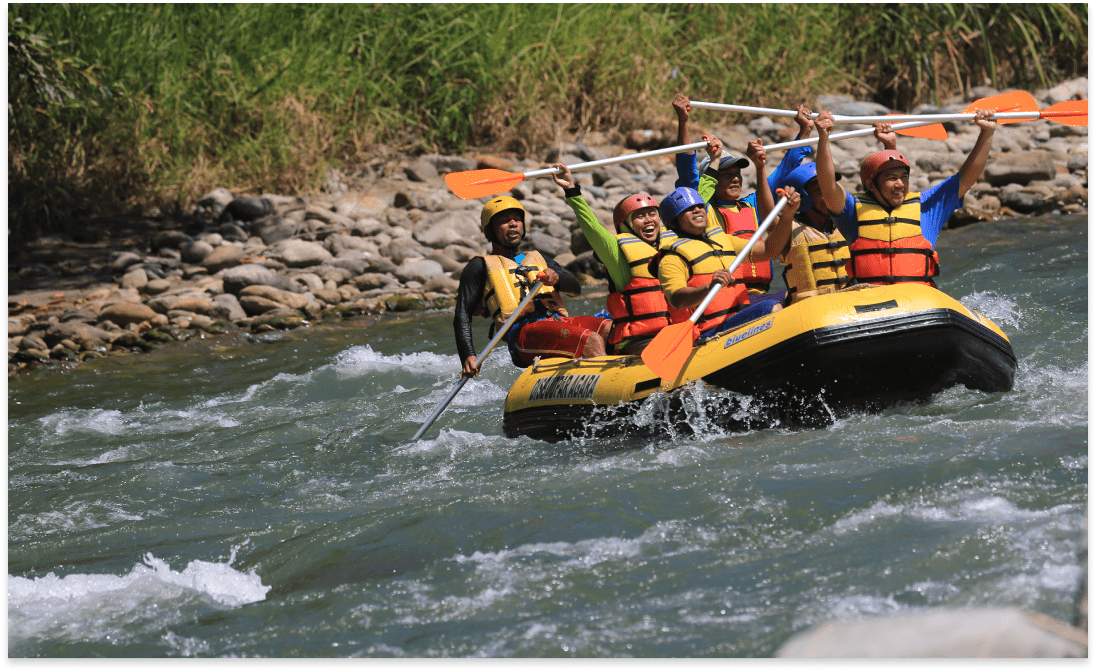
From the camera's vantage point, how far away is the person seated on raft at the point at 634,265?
541 cm

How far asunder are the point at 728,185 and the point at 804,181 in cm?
76

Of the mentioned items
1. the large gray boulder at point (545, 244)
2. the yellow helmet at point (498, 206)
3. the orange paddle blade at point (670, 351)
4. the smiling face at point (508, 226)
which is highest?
the yellow helmet at point (498, 206)

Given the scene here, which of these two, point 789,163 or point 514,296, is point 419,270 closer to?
point 514,296

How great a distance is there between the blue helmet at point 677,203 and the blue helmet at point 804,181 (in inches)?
23.5

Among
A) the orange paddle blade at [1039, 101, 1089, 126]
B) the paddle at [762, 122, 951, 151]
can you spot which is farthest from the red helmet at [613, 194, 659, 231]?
the orange paddle blade at [1039, 101, 1089, 126]

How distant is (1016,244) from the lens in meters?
10.1

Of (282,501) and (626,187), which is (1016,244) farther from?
(282,501)

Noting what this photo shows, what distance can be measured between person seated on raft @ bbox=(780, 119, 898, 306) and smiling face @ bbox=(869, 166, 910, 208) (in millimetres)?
393

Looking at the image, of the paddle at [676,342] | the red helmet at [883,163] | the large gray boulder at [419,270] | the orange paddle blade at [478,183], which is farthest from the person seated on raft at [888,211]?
the large gray boulder at [419,270]

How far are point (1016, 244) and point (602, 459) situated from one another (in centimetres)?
681

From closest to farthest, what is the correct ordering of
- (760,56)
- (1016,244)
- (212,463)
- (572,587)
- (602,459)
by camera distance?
(572,587)
(602,459)
(212,463)
(1016,244)
(760,56)

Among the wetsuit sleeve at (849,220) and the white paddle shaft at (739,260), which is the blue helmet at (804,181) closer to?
the wetsuit sleeve at (849,220)

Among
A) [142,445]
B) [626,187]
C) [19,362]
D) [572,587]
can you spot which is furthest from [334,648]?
[626,187]

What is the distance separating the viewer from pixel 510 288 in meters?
6.12
